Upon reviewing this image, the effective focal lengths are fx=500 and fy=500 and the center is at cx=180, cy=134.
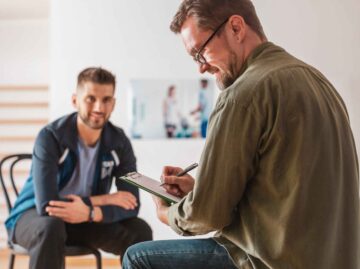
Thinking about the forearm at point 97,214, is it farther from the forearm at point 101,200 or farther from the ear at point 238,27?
the ear at point 238,27

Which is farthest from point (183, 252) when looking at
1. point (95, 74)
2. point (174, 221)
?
point (95, 74)

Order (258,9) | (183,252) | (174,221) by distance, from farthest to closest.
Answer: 1. (258,9)
2. (183,252)
3. (174,221)

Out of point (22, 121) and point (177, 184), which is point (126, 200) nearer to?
point (177, 184)

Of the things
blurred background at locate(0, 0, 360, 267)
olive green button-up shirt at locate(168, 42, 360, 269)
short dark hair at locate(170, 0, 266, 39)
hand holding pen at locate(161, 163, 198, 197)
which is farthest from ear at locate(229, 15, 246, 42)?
blurred background at locate(0, 0, 360, 267)

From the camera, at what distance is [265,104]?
1106mm

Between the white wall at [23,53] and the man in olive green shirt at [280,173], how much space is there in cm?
371

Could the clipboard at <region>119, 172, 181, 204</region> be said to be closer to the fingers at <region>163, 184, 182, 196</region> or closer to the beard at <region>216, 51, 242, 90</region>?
the fingers at <region>163, 184, 182, 196</region>

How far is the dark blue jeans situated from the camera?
1417 millimetres

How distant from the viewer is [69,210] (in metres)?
2.15

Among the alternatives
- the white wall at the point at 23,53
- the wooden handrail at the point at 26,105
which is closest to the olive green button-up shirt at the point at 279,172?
the wooden handrail at the point at 26,105

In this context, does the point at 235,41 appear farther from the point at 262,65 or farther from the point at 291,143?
the point at 291,143

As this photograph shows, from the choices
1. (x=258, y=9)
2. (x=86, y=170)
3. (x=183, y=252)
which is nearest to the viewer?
(x=183, y=252)

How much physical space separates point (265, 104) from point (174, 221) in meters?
0.39

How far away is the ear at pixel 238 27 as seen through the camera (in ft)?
4.18
